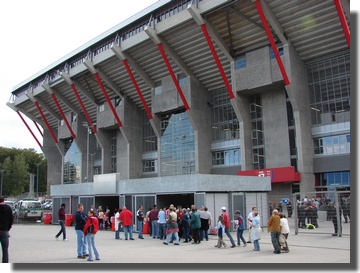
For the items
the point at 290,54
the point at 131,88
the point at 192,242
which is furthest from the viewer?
the point at 131,88

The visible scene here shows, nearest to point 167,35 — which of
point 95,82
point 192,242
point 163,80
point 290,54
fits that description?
point 163,80

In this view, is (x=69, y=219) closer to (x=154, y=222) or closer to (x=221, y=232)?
(x=154, y=222)

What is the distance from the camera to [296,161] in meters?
33.5

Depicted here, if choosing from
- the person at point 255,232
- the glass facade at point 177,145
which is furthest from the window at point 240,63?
the person at point 255,232

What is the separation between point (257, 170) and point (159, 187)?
50.2ft

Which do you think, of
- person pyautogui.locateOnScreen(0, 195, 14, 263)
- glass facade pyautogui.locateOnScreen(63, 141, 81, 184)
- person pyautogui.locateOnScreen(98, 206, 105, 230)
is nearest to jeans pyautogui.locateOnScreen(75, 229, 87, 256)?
person pyautogui.locateOnScreen(0, 195, 14, 263)

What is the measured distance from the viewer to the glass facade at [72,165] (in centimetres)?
5556

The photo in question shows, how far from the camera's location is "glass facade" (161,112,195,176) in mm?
40969

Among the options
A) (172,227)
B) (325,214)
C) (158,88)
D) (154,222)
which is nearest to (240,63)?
(158,88)

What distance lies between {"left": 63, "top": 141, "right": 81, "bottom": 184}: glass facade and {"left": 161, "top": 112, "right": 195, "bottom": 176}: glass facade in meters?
17.5

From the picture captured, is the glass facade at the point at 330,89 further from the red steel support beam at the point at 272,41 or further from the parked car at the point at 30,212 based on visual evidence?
the parked car at the point at 30,212

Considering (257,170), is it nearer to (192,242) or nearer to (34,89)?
(192,242)

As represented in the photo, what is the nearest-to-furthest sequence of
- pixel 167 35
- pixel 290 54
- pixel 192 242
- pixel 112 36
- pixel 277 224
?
pixel 277 224
pixel 192 242
pixel 290 54
pixel 167 35
pixel 112 36

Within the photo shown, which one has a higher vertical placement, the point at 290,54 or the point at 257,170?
the point at 290,54
